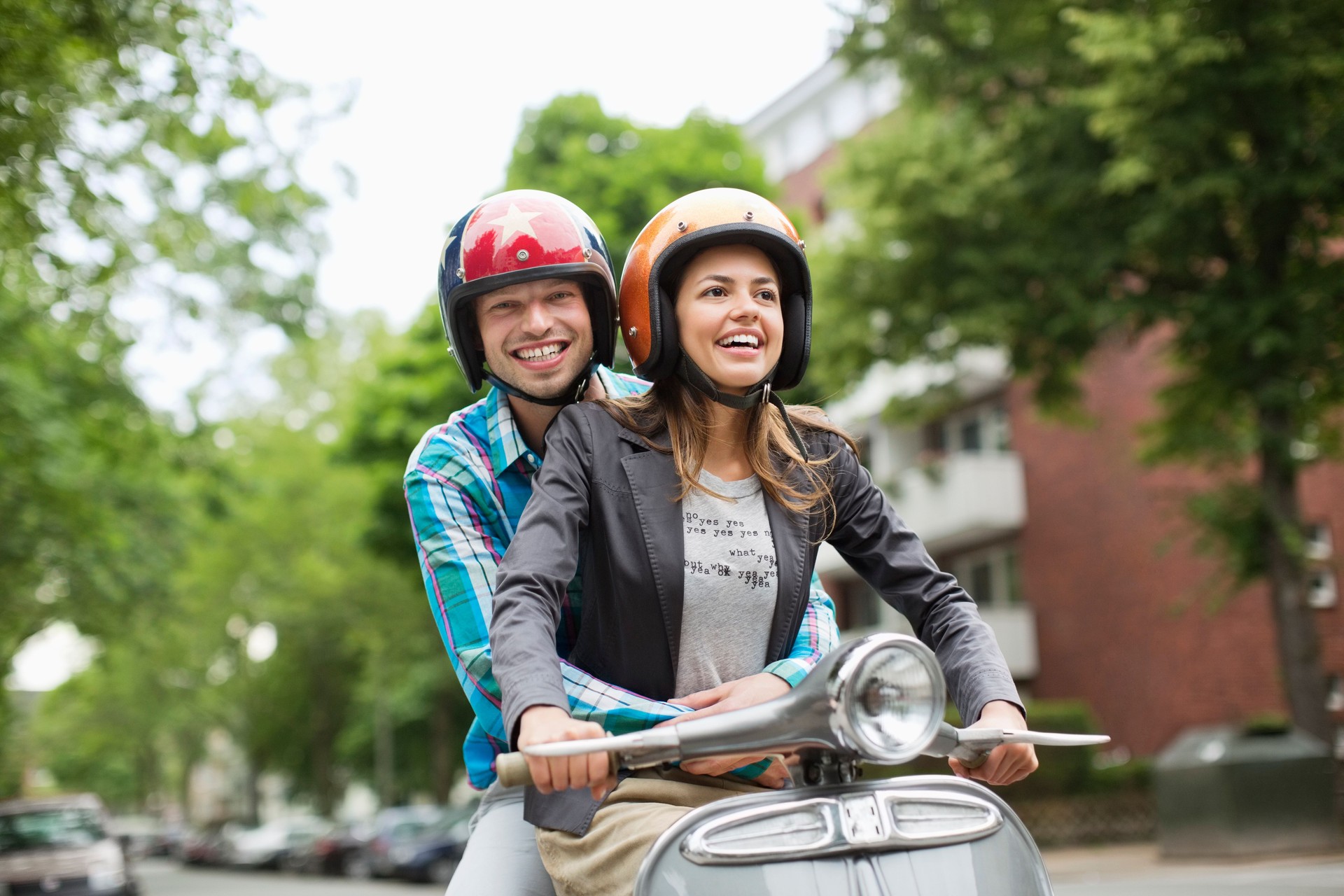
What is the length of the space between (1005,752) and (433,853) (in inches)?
929

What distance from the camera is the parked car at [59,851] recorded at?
15.4 m

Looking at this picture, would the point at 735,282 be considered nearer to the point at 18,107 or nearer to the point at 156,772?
the point at 18,107

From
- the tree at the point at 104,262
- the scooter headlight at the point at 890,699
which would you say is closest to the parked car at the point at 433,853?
the tree at the point at 104,262

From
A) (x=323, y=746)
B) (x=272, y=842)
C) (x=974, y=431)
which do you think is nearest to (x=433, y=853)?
(x=974, y=431)

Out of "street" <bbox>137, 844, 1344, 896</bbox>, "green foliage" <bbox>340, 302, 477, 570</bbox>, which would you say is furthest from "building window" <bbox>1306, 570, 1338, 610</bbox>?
"green foliage" <bbox>340, 302, 477, 570</bbox>

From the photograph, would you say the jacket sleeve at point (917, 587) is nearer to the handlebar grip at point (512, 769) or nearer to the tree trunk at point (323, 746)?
the handlebar grip at point (512, 769)

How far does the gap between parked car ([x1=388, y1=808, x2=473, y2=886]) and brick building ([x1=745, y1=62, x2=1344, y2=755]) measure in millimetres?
10588

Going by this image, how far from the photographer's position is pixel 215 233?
1279 centimetres

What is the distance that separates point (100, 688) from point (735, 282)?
58937 millimetres

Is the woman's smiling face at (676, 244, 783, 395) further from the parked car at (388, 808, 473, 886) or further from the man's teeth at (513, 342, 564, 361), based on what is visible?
the parked car at (388, 808, 473, 886)

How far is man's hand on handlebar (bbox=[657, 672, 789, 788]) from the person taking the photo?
6.86 ft

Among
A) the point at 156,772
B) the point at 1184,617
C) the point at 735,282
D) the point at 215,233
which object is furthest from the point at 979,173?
the point at 156,772

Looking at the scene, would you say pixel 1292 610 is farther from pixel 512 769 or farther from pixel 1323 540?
pixel 512 769

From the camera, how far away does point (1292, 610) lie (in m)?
15.2
